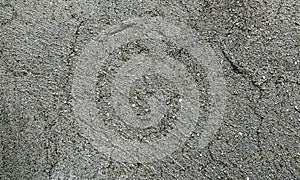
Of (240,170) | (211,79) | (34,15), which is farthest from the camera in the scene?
(34,15)

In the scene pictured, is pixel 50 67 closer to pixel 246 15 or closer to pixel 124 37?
pixel 124 37

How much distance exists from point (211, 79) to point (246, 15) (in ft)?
1.51

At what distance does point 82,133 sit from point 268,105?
104 centimetres

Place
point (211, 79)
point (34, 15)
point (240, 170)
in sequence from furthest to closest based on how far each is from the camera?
1. point (34, 15)
2. point (211, 79)
3. point (240, 170)

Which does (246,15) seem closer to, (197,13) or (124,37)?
(197,13)

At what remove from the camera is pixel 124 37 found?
2680mm

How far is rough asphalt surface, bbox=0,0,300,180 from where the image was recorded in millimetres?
2439

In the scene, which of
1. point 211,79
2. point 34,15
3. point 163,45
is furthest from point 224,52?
point 34,15

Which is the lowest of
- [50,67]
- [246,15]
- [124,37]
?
[50,67]

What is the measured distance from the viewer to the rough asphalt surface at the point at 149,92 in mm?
2439

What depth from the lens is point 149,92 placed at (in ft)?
8.45

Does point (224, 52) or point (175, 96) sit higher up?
point (224, 52)

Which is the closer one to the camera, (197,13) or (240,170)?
(240,170)

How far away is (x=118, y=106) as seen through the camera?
2.55m
